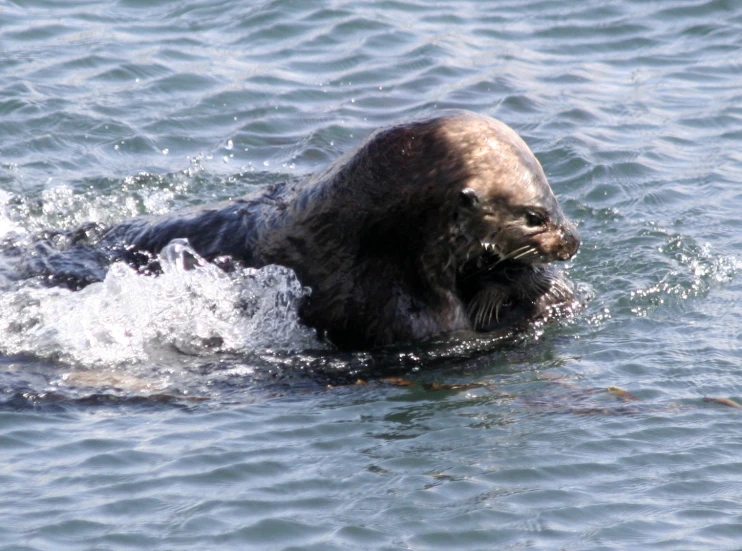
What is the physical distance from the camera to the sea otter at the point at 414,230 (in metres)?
6.53

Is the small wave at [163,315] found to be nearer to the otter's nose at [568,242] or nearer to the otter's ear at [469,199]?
the otter's ear at [469,199]

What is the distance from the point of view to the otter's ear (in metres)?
6.44

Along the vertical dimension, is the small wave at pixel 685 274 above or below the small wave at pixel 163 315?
below

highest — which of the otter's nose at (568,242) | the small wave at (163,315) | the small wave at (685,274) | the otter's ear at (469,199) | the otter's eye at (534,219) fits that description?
the otter's ear at (469,199)

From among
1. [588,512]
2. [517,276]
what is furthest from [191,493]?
[517,276]

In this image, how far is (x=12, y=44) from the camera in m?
12.1

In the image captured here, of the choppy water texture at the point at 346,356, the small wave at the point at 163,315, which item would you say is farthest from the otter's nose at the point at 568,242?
the small wave at the point at 163,315

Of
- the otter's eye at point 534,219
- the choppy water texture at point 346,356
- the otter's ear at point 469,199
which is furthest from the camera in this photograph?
the otter's eye at point 534,219

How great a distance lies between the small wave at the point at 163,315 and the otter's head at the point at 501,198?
0.96 meters

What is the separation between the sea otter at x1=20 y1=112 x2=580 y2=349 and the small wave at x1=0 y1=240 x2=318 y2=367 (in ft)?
0.43

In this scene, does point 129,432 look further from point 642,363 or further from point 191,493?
point 642,363

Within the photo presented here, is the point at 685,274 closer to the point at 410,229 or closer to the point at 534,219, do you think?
the point at 534,219

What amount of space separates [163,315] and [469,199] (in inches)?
71.1

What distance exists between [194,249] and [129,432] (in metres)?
1.47
